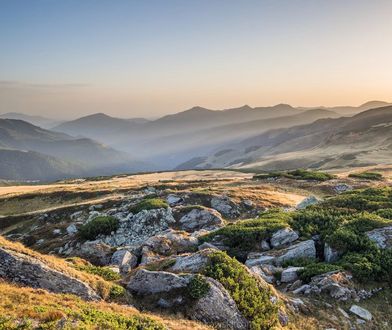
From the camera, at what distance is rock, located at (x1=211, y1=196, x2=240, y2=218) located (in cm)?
3650

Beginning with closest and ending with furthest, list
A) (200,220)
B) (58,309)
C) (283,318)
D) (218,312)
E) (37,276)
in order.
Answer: (58,309), (37,276), (218,312), (283,318), (200,220)

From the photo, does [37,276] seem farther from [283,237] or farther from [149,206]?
[149,206]

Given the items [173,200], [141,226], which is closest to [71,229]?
[141,226]

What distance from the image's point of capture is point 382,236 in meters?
21.8

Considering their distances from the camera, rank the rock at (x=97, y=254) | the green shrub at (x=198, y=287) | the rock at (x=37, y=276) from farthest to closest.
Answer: the rock at (x=97, y=254)
the green shrub at (x=198, y=287)
the rock at (x=37, y=276)

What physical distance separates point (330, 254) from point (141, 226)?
54.5ft

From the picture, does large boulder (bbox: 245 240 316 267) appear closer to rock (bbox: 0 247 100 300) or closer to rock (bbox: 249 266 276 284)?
rock (bbox: 249 266 276 284)

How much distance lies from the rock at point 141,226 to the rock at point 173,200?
4.24 meters

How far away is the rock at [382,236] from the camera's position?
832 inches

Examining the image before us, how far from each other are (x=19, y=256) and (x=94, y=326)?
4914 millimetres

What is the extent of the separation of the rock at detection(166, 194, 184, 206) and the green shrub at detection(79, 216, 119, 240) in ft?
25.8

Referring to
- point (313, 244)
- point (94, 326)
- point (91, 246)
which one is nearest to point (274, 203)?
point (313, 244)

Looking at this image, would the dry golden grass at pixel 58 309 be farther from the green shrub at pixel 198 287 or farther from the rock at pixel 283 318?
the rock at pixel 283 318

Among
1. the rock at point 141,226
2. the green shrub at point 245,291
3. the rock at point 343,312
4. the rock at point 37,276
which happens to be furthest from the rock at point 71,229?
the rock at point 343,312
